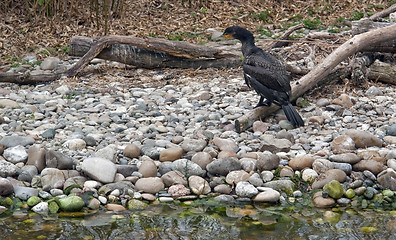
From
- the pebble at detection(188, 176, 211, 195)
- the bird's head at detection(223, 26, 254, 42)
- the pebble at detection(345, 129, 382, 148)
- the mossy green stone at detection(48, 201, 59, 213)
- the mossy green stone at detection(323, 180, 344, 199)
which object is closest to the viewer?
the mossy green stone at detection(48, 201, 59, 213)

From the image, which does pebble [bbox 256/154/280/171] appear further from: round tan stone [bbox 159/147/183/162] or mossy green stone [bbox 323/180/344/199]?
round tan stone [bbox 159/147/183/162]

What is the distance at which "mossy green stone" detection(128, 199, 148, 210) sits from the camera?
4566mm

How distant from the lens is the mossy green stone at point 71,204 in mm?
4453

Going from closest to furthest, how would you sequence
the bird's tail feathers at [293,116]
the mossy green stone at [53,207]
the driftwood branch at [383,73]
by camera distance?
1. the mossy green stone at [53,207]
2. the bird's tail feathers at [293,116]
3. the driftwood branch at [383,73]

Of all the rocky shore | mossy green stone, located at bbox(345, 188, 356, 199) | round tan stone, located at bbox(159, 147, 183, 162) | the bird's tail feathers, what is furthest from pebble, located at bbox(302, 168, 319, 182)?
round tan stone, located at bbox(159, 147, 183, 162)

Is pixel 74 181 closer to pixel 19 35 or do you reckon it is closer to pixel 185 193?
pixel 185 193

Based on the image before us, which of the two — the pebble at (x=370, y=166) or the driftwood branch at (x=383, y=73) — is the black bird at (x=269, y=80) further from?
the driftwood branch at (x=383, y=73)

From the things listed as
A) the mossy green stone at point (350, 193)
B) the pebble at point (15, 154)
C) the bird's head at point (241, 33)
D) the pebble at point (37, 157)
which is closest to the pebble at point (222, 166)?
the mossy green stone at point (350, 193)

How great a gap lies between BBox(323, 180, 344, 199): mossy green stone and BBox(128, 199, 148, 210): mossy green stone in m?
1.44

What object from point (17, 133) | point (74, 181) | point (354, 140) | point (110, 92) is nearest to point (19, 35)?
point (110, 92)

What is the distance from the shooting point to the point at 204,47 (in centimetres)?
764

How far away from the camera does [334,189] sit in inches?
184

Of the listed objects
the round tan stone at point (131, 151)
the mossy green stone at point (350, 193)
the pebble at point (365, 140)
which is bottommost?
the mossy green stone at point (350, 193)

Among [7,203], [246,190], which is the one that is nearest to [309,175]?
[246,190]
